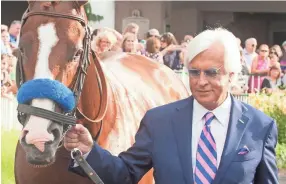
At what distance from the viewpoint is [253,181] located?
3408 mm

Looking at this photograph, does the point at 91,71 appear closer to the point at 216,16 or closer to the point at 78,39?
the point at 78,39

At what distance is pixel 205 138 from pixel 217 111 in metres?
0.15

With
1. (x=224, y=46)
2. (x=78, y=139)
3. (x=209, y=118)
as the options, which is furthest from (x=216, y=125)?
(x=78, y=139)

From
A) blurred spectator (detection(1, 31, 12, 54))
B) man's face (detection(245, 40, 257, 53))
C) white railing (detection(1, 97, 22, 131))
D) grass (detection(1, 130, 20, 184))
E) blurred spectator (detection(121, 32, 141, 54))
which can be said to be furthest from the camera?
man's face (detection(245, 40, 257, 53))

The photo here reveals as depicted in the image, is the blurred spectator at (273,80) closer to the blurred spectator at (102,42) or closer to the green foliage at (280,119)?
the green foliage at (280,119)

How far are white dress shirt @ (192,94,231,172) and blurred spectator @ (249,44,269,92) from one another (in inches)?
380

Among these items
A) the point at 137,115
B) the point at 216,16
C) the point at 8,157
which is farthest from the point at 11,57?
the point at 216,16

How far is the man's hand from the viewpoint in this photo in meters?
3.29

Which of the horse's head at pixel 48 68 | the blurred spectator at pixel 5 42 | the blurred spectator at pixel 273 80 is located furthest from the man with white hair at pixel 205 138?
the blurred spectator at pixel 273 80

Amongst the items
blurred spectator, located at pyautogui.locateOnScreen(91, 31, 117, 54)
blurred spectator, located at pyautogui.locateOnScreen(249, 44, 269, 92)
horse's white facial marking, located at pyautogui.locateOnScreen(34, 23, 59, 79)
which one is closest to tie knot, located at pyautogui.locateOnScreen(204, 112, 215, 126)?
horse's white facial marking, located at pyautogui.locateOnScreen(34, 23, 59, 79)

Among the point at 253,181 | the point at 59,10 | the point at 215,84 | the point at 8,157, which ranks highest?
the point at 59,10

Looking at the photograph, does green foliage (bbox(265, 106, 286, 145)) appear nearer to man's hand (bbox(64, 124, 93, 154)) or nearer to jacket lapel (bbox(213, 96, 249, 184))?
jacket lapel (bbox(213, 96, 249, 184))

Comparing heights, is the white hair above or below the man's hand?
above

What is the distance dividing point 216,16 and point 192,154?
2005 cm
